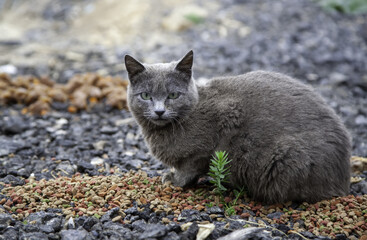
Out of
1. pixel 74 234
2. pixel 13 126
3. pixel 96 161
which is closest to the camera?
pixel 74 234

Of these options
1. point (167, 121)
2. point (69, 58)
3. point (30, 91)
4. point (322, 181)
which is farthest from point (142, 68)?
point (69, 58)

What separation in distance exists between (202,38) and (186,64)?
4.49 meters

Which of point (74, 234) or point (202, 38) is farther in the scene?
point (202, 38)

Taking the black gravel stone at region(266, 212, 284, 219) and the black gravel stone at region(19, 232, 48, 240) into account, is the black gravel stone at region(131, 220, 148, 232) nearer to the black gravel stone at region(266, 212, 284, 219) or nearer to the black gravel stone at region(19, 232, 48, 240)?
the black gravel stone at region(19, 232, 48, 240)

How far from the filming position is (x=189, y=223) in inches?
115

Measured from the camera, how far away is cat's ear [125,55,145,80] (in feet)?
12.0

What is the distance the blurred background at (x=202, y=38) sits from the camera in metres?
6.86

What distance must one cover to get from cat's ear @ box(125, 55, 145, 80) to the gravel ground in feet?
3.19

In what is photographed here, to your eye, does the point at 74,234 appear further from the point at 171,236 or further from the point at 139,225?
the point at 171,236

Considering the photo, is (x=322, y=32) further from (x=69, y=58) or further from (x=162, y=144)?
(x=162, y=144)

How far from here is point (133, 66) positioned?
12.2 ft

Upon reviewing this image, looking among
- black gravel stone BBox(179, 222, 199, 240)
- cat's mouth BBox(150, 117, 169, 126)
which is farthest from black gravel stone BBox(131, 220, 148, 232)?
cat's mouth BBox(150, 117, 169, 126)

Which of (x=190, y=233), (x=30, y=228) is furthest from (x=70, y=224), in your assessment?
(x=190, y=233)

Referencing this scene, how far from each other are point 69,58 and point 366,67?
5.27 m
